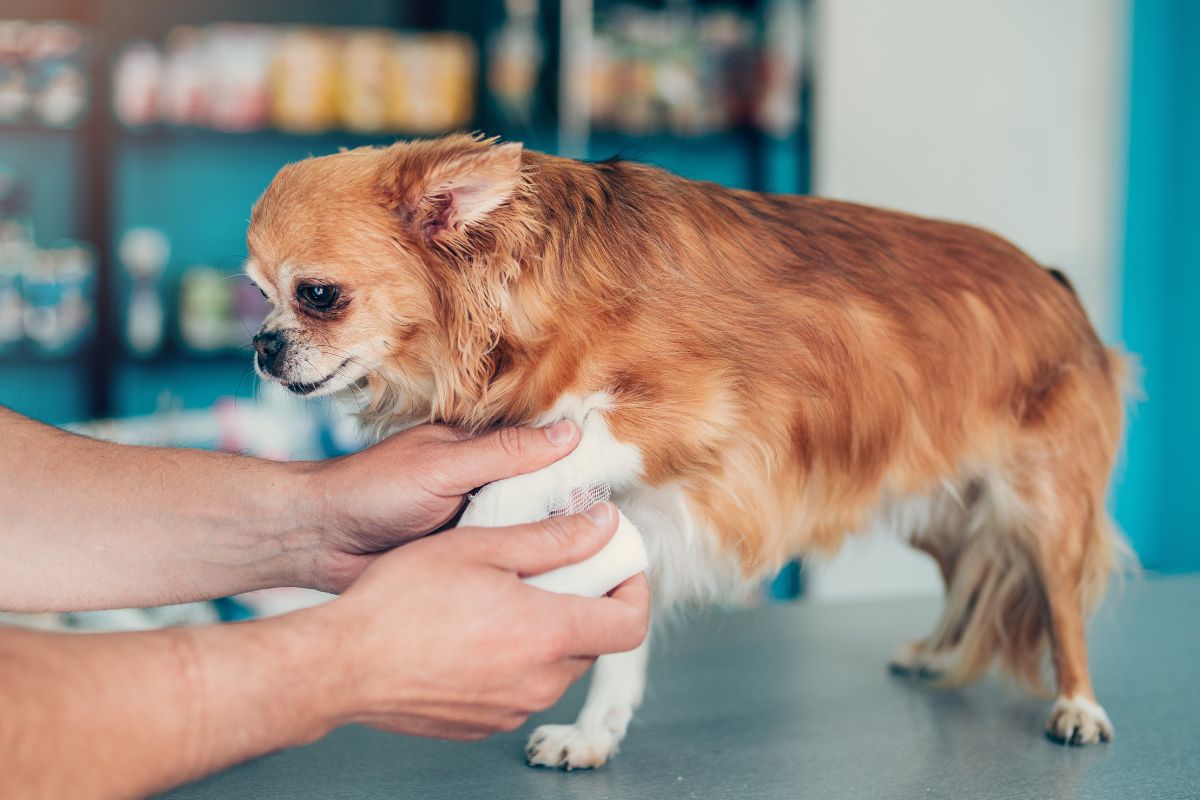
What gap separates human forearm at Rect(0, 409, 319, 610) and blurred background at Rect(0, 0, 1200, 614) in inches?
90.5

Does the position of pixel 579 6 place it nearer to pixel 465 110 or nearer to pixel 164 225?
pixel 465 110

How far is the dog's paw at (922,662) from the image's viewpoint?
1.59 meters

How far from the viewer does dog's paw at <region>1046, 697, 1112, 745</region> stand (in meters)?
1.28

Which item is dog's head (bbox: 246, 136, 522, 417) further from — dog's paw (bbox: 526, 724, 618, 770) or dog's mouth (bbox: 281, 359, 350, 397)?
dog's paw (bbox: 526, 724, 618, 770)

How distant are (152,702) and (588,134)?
3.13 m

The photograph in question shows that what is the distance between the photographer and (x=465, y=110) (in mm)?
3609

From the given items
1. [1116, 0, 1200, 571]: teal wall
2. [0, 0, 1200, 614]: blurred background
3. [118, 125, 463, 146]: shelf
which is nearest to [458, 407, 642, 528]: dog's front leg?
[0, 0, 1200, 614]: blurred background

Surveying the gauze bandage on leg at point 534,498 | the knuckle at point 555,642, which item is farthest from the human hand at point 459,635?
the gauze bandage on leg at point 534,498

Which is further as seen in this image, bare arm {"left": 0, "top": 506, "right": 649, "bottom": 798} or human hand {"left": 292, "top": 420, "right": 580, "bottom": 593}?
human hand {"left": 292, "top": 420, "right": 580, "bottom": 593}

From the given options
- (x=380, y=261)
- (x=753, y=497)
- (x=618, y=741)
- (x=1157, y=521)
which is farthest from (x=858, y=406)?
(x=1157, y=521)

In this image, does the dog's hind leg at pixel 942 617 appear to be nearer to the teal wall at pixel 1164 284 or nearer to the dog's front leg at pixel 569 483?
the dog's front leg at pixel 569 483

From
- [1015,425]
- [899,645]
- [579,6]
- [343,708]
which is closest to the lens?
[343,708]

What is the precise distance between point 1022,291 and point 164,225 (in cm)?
295

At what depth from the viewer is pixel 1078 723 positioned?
51.3 inches
